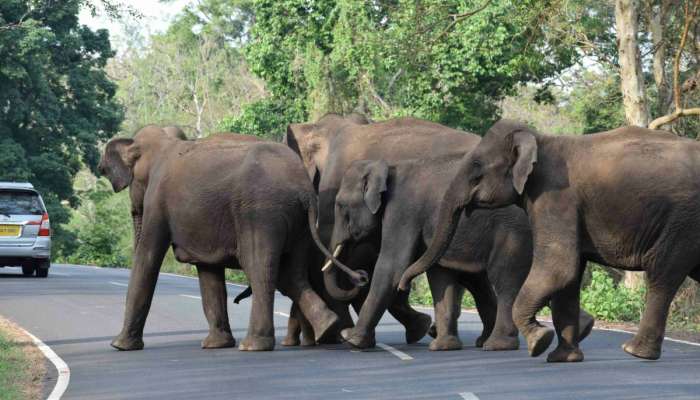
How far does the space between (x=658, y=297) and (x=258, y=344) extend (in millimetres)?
4190

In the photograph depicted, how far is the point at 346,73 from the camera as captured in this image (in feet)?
141

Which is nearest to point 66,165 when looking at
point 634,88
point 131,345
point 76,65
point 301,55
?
point 76,65

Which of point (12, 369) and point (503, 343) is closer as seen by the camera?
point (12, 369)

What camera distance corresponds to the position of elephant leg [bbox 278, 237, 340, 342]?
628 inches

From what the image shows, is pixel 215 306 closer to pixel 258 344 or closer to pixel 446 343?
pixel 258 344

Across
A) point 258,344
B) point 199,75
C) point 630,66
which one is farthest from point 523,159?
point 199,75

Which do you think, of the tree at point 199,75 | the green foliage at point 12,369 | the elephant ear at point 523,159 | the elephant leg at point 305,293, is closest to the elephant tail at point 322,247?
the elephant leg at point 305,293

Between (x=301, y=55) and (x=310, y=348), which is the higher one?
(x=301, y=55)

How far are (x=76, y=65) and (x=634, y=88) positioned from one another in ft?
107

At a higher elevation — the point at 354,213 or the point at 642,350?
the point at 354,213

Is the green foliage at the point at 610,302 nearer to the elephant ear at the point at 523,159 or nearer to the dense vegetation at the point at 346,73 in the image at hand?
the dense vegetation at the point at 346,73

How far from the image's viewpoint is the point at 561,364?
14.0m

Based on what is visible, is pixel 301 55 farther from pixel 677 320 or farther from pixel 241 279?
pixel 677 320

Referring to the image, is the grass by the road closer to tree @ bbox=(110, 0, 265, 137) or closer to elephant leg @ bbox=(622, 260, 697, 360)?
elephant leg @ bbox=(622, 260, 697, 360)
